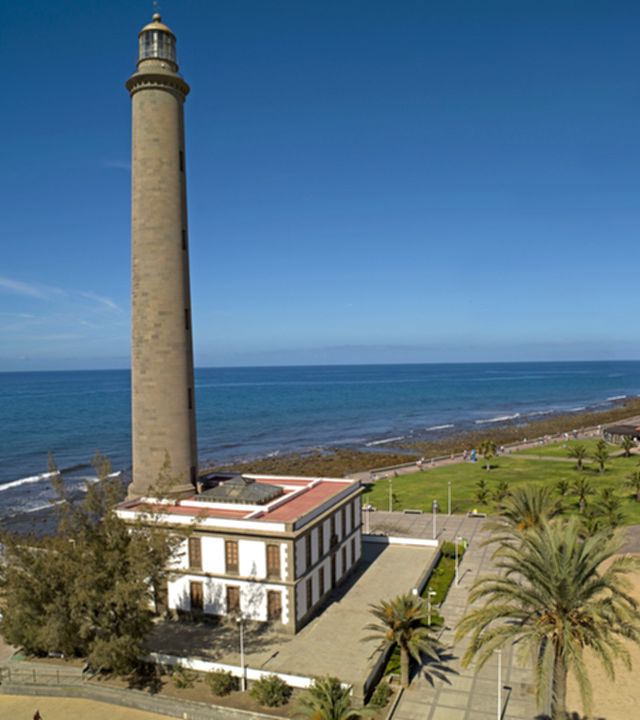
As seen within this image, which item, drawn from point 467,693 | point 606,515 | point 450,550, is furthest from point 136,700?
point 606,515

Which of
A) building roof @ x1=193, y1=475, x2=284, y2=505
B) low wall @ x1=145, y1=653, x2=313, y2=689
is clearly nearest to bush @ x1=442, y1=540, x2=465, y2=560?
building roof @ x1=193, y1=475, x2=284, y2=505

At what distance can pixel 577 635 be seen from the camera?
669 inches

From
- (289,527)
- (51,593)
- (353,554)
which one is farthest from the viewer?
(353,554)

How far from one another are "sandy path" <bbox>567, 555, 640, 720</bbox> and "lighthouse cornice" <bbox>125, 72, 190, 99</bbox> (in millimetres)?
33558

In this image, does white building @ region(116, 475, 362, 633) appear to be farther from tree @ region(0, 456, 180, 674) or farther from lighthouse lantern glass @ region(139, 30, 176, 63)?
lighthouse lantern glass @ region(139, 30, 176, 63)

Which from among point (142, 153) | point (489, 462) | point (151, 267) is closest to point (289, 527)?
point (151, 267)

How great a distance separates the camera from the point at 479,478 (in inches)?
2327

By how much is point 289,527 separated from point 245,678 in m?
6.16

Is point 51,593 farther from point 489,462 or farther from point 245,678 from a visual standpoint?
point 489,462

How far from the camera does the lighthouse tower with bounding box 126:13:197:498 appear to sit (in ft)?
105

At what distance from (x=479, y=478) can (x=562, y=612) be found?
42867 mm

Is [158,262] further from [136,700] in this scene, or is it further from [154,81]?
[136,700]

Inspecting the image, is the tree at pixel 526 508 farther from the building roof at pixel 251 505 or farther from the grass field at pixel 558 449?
the grass field at pixel 558 449

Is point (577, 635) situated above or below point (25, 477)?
above
